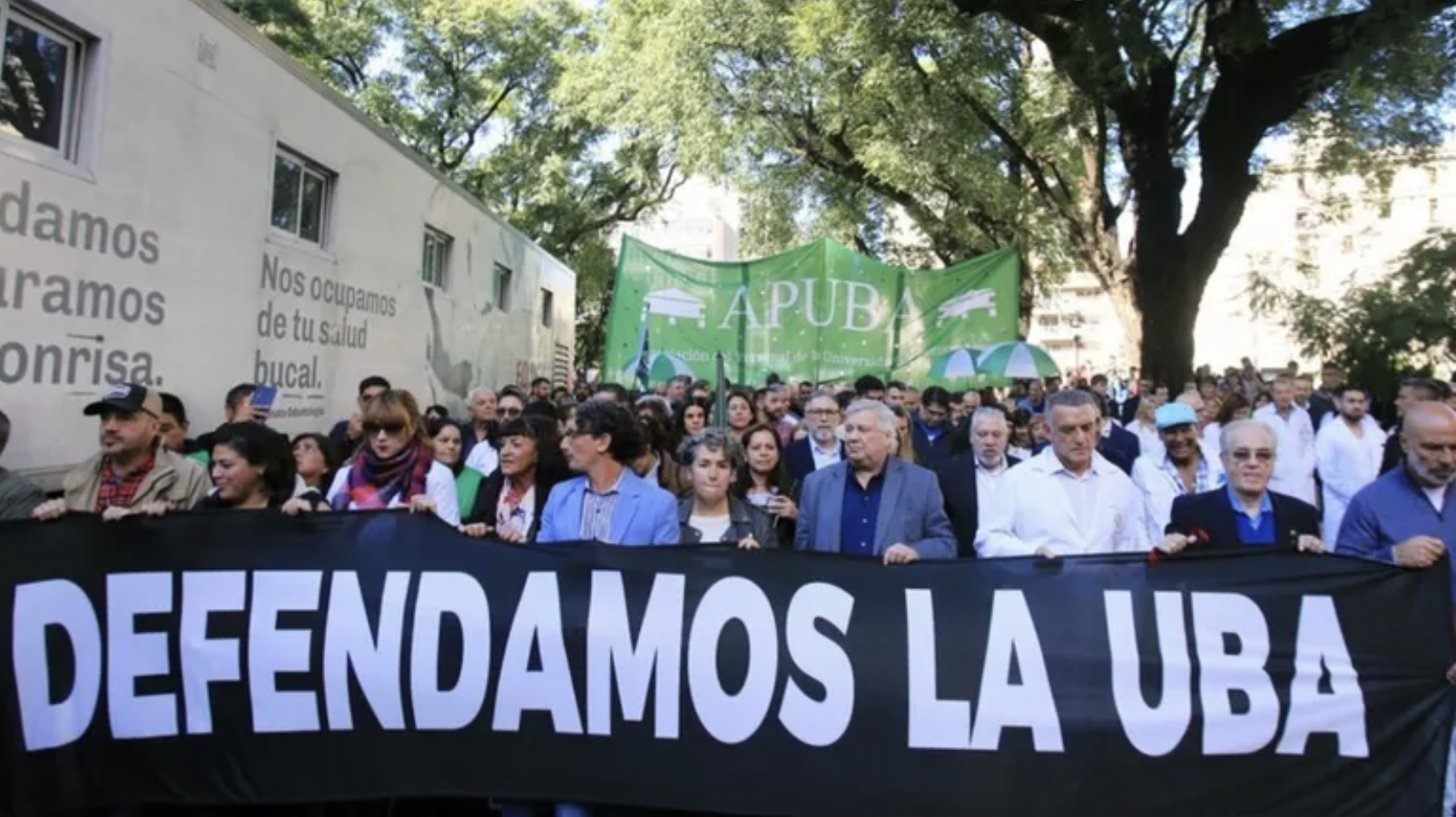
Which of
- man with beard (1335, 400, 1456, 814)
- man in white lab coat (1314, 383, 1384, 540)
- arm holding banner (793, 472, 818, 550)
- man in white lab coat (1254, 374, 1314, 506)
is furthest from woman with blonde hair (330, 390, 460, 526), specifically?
man in white lab coat (1314, 383, 1384, 540)

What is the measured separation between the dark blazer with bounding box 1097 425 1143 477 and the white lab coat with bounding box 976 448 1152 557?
266 centimetres

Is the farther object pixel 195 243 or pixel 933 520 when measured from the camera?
pixel 195 243

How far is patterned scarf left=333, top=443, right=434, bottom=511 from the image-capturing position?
4.43 meters

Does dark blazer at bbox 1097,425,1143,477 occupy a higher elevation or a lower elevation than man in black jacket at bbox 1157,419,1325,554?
higher

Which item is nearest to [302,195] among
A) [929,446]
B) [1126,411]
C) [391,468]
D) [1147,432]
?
[391,468]

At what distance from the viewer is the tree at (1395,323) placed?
16.4m

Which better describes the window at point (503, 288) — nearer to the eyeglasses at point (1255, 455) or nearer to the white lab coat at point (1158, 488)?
the white lab coat at point (1158, 488)

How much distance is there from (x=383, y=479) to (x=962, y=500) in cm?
277

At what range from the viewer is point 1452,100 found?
1326cm

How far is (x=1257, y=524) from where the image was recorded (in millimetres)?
3770

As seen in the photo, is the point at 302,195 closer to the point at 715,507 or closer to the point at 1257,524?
the point at 715,507

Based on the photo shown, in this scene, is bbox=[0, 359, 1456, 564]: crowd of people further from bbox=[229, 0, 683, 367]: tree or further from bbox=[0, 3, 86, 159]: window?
bbox=[229, 0, 683, 367]: tree

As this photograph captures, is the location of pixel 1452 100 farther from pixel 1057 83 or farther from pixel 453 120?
pixel 453 120

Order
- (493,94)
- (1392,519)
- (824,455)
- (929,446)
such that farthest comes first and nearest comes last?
(493,94)
(929,446)
(824,455)
(1392,519)
